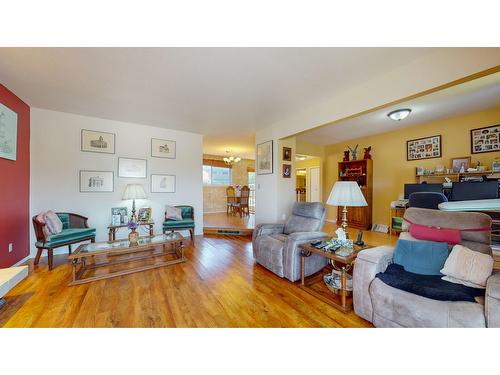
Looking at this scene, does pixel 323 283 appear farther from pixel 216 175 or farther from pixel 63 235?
pixel 216 175

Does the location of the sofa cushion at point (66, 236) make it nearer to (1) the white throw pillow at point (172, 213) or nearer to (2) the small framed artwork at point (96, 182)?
(2) the small framed artwork at point (96, 182)

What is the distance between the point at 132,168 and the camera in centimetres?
392

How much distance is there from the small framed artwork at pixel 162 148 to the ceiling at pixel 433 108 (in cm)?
298

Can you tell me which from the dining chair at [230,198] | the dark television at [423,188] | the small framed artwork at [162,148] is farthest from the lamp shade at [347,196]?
the dining chair at [230,198]

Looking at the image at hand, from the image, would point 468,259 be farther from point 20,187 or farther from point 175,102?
point 20,187

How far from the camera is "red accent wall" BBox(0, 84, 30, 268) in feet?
7.92

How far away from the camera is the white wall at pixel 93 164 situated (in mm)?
3160

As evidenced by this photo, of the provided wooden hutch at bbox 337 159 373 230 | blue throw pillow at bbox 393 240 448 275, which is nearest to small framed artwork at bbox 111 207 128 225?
blue throw pillow at bbox 393 240 448 275

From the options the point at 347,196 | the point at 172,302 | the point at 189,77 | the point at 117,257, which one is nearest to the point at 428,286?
the point at 347,196

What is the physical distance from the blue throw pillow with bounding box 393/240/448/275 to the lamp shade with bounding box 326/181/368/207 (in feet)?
1.70

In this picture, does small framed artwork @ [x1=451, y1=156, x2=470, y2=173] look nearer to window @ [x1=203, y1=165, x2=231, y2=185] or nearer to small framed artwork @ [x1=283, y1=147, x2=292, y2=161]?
small framed artwork @ [x1=283, y1=147, x2=292, y2=161]

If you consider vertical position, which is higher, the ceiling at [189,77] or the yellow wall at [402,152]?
the ceiling at [189,77]
